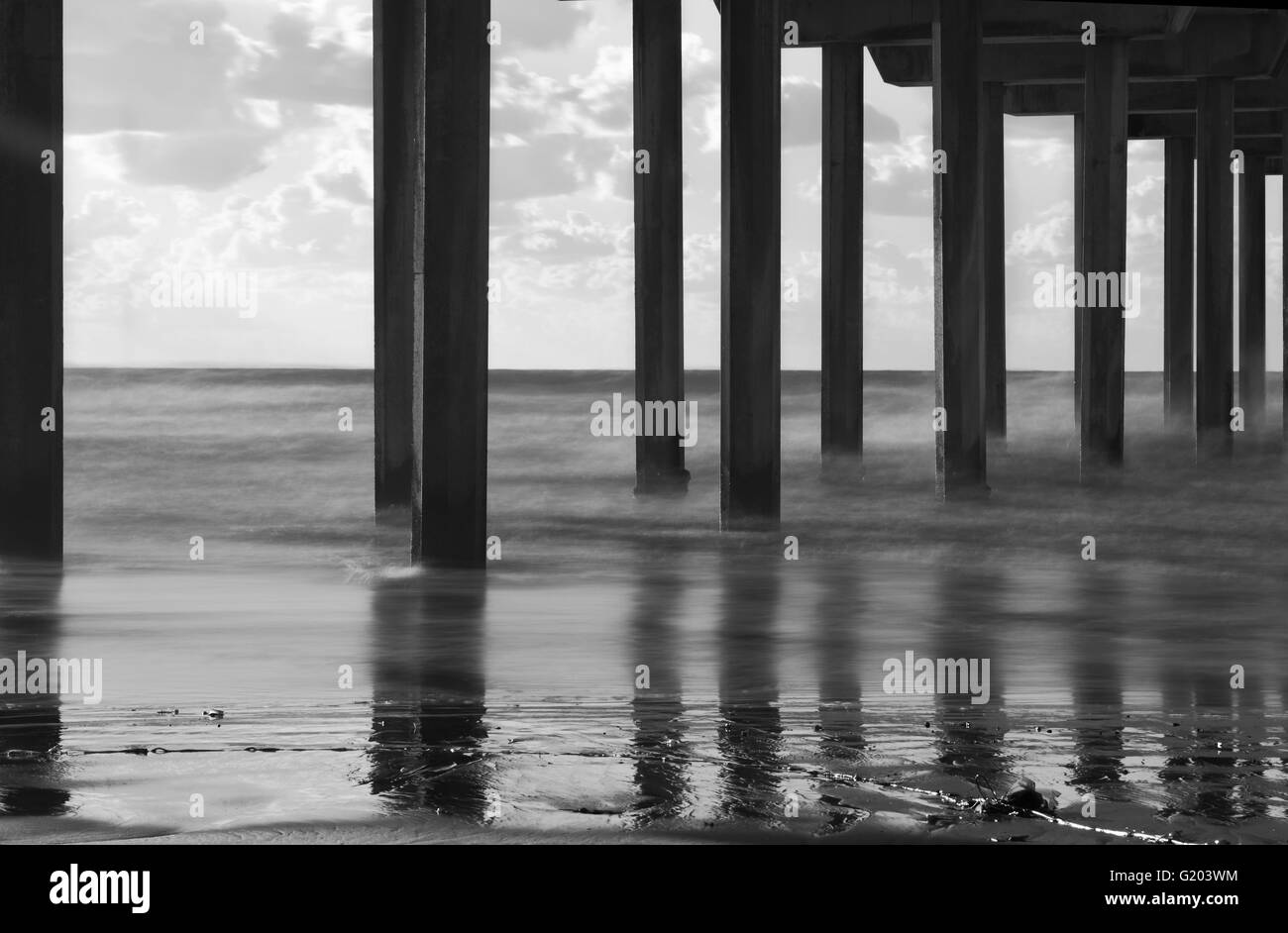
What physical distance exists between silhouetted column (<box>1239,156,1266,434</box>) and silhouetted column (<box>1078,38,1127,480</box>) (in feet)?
43.4

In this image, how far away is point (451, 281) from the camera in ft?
33.7

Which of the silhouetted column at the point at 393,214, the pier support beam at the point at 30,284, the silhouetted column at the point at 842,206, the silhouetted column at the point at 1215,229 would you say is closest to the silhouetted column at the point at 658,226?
the silhouetted column at the point at 842,206

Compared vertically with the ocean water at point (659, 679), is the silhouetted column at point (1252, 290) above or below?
above

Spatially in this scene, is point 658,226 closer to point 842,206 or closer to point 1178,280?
point 842,206

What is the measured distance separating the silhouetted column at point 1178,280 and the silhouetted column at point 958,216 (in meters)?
16.3

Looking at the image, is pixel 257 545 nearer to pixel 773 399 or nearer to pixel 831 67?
pixel 773 399

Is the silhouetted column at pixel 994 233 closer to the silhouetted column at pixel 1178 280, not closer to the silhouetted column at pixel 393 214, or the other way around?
the silhouetted column at pixel 1178 280

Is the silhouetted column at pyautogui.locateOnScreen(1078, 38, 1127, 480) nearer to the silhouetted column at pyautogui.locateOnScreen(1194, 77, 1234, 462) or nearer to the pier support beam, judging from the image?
the silhouetted column at pyautogui.locateOnScreen(1194, 77, 1234, 462)

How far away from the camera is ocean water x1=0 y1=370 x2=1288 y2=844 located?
4465 millimetres

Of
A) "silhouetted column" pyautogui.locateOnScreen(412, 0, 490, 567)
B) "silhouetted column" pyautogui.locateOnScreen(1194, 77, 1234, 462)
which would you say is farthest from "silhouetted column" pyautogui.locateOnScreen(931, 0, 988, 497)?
"silhouetted column" pyautogui.locateOnScreen(1194, 77, 1234, 462)

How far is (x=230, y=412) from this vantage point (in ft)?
175

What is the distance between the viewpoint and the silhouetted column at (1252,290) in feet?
108
